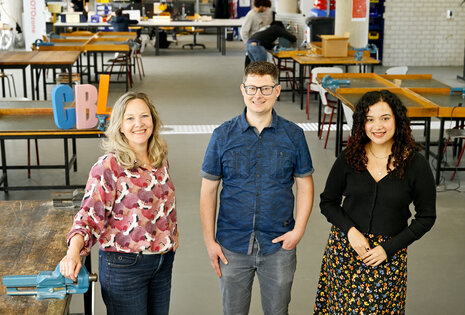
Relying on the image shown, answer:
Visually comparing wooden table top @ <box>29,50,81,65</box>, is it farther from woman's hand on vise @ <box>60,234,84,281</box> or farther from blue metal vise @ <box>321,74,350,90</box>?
woman's hand on vise @ <box>60,234,84,281</box>

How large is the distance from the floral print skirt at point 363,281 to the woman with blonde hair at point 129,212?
0.76 metres

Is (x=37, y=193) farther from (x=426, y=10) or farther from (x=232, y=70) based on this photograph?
(x=426, y=10)

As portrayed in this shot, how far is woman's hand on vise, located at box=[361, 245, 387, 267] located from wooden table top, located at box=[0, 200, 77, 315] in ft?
4.15

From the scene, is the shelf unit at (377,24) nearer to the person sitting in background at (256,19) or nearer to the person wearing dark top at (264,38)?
the person sitting in background at (256,19)

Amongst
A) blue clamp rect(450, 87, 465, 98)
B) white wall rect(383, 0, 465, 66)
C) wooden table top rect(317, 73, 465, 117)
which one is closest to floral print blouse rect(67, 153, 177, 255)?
wooden table top rect(317, 73, 465, 117)

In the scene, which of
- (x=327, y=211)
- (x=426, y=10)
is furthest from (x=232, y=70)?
(x=327, y=211)

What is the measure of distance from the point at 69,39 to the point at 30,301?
35.7 feet

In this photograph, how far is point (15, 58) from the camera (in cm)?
958

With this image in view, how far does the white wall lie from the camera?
14.8 metres

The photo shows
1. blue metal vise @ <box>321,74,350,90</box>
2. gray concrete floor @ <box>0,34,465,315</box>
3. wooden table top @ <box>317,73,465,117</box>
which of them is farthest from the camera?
blue metal vise @ <box>321,74,350,90</box>

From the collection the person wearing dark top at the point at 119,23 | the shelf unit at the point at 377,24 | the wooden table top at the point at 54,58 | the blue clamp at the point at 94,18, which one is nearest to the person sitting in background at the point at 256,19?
the wooden table top at the point at 54,58

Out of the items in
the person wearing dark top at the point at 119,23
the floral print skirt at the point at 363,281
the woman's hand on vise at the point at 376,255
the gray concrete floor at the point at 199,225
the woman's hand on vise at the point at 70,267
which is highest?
the person wearing dark top at the point at 119,23

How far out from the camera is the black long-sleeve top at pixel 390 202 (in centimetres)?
280

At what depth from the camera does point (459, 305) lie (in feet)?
13.8
